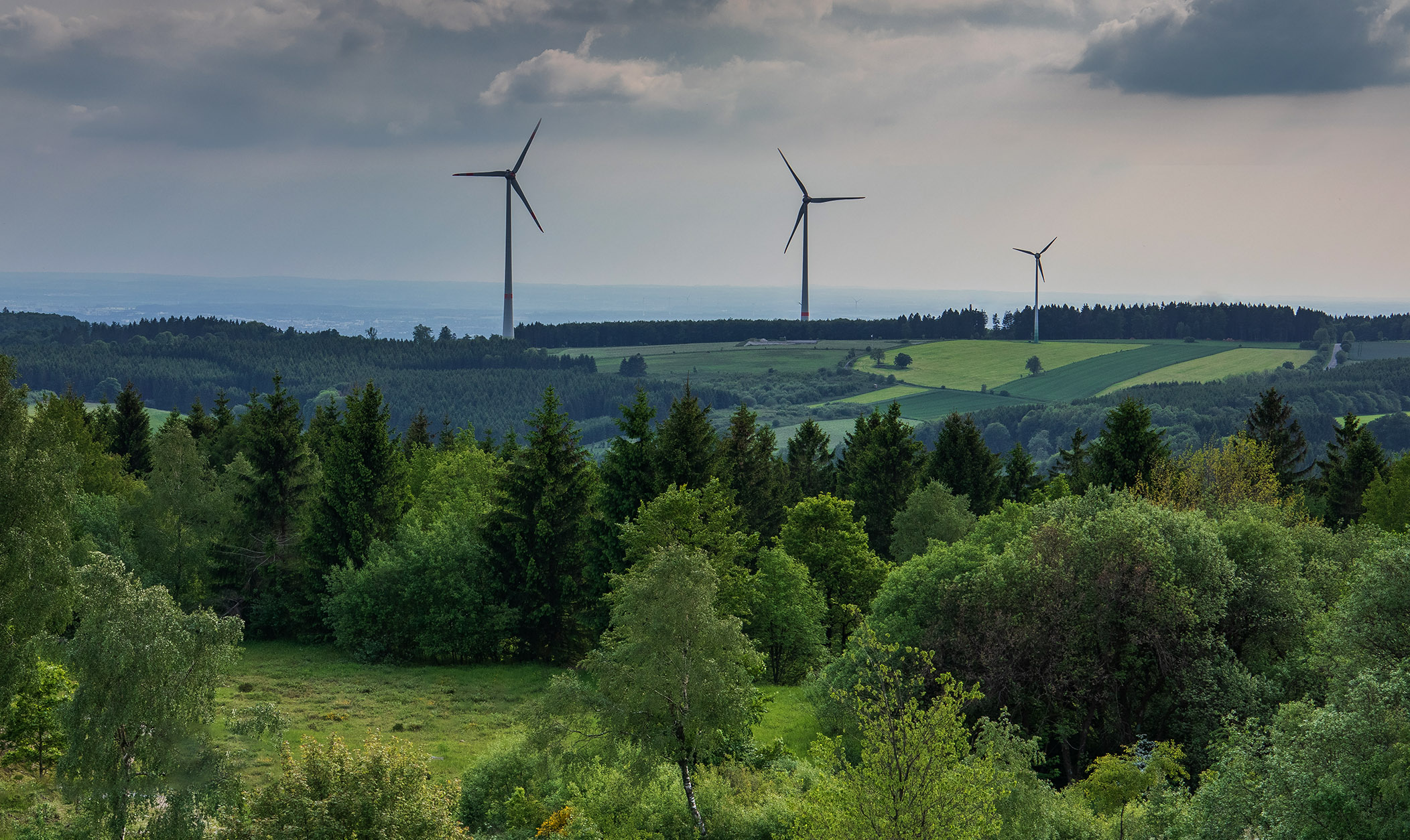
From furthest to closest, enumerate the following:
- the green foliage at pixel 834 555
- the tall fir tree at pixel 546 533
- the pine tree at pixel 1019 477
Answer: the pine tree at pixel 1019 477 < the green foliage at pixel 834 555 < the tall fir tree at pixel 546 533

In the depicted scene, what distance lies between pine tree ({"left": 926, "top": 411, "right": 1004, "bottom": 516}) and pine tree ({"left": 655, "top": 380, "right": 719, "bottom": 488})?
32.9 meters

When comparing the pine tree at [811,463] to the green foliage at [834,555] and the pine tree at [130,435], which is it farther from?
the pine tree at [130,435]

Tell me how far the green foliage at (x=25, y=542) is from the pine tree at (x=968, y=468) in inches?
2479

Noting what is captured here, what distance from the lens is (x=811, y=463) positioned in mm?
93062

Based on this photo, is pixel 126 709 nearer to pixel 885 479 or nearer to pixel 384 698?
pixel 384 698

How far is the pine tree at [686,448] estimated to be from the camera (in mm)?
53656

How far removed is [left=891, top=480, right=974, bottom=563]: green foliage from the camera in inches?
2606

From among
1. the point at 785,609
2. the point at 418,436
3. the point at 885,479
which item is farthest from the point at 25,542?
the point at 418,436

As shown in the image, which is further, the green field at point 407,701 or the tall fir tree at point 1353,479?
the tall fir tree at point 1353,479

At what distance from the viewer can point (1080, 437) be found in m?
93.4

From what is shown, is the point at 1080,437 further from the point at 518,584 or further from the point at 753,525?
the point at 518,584

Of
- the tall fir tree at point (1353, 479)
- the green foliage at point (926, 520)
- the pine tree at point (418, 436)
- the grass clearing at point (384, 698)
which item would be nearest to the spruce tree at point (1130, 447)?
the green foliage at point (926, 520)

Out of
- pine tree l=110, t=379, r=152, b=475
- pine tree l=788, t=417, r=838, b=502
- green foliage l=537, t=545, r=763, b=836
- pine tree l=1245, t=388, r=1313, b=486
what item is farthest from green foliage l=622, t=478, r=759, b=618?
pine tree l=110, t=379, r=152, b=475

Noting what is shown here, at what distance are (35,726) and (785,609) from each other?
3032cm
